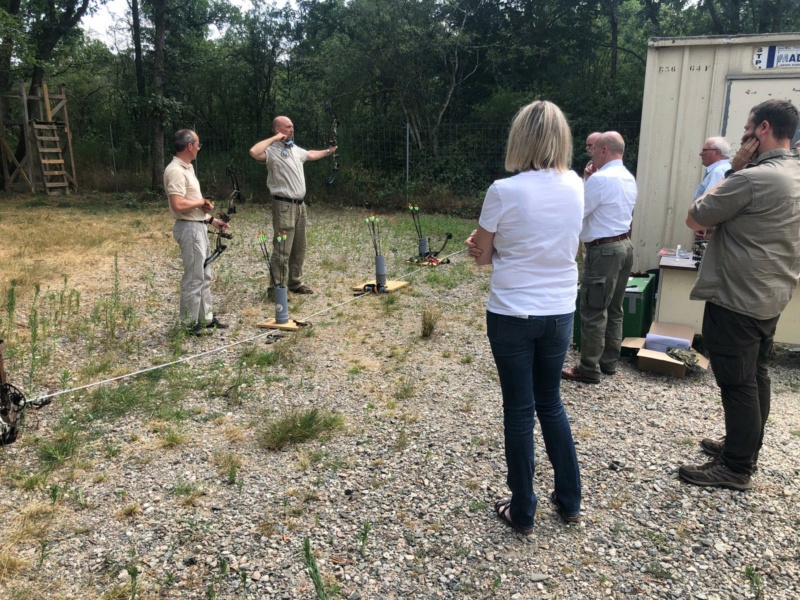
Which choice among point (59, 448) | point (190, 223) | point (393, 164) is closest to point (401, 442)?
point (59, 448)

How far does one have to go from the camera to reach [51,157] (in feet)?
48.6

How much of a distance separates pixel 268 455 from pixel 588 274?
2.44 meters

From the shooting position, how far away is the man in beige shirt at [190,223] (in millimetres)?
4703

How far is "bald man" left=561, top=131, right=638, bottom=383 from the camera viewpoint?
4.00 meters

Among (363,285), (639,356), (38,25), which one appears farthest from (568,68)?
(38,25)

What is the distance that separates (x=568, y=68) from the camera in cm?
1470

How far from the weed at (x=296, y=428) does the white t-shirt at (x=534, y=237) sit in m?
1.57

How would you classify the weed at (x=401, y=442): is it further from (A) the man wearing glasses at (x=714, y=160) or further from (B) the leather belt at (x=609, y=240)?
(A) the man wearing glasses at (x=714, y=160)

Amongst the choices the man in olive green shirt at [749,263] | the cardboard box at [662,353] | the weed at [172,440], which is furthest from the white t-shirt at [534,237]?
the cardboard box at [662,353]

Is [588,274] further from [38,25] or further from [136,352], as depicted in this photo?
[38,25]

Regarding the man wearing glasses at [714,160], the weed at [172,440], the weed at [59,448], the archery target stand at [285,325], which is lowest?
the weed at [172,440]

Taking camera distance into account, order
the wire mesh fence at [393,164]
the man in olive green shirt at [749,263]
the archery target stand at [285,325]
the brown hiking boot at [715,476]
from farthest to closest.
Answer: the wire mesh fence at [393,164], the archery target stand at [285,325], the brown hiking boot at [715,476], the man in olive green shirt at [749,263]

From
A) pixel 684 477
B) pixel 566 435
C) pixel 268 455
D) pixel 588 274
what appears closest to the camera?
pixel 566 435

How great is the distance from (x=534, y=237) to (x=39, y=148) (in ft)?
49.6
